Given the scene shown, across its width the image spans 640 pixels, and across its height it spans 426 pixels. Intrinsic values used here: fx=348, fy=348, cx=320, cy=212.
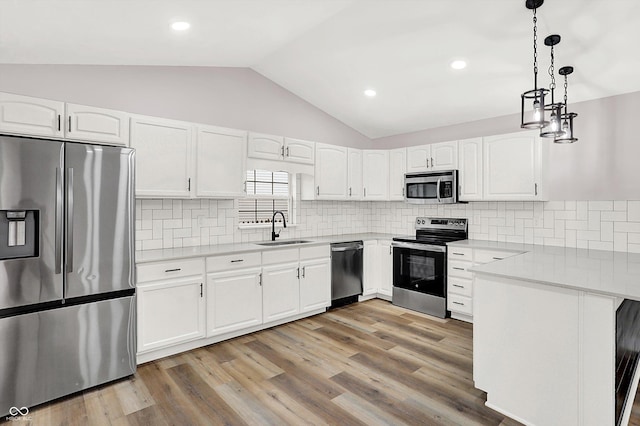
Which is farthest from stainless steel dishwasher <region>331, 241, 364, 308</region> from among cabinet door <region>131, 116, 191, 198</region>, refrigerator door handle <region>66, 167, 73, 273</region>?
refrigerator door handle <region>66, 167, 73, 273</region>

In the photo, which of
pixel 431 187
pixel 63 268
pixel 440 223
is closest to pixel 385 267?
pixel 440 223

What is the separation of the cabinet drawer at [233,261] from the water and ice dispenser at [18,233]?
1.33 meters

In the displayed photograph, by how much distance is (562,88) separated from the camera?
3516 millimetres

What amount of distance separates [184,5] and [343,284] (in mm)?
3435

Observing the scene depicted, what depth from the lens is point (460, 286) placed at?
13.2 ft

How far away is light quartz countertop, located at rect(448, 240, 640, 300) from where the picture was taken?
6.32ft

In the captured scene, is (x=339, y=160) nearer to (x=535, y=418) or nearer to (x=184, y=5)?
(x=184, y=5)

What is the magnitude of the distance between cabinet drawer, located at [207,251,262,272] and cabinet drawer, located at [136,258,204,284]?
11cm

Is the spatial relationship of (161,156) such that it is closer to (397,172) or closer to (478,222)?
(397,172)

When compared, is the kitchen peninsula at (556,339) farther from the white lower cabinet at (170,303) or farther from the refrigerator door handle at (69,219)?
the refrigerator door handle at (69,219)

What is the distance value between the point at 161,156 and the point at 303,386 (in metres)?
→ 2.39

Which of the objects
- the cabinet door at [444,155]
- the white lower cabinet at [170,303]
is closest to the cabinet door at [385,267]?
the cabinet door at [444,155]

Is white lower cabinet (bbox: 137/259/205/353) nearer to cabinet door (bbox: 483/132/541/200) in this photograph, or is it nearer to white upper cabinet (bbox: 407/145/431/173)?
white upper cabinet (bbox: 407/145/431/173)

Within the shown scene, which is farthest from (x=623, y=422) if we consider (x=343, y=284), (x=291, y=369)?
(x=343, y=284)
